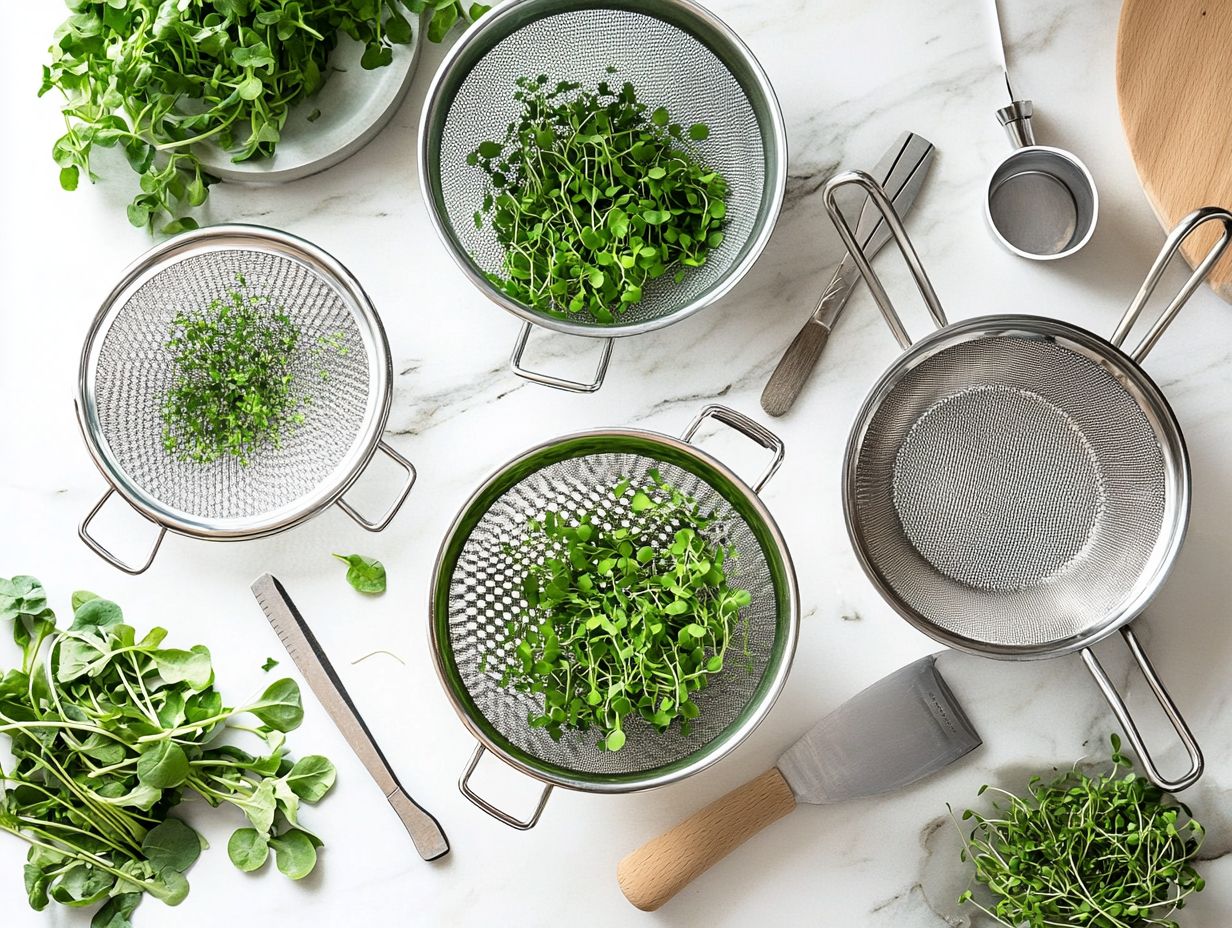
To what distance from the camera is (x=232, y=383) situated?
47.6 inches

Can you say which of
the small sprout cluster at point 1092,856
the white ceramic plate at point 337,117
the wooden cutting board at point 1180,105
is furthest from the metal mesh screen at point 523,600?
the wooden cutting board at point 1180,105

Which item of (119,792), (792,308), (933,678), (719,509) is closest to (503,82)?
(792,308)

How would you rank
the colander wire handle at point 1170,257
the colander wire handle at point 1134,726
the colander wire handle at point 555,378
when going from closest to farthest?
the colander wire handle at point 1170,257 < the colander wire handle at point 1134,726 < the colander wire handle at point 555,378

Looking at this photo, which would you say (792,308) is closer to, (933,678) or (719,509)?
(719,509)

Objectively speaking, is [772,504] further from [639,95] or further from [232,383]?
[232,383]

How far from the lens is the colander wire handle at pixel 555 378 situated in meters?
1.18

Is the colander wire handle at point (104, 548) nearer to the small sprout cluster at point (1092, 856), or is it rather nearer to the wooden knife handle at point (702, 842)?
the wooden knife handle at point (702, 842)

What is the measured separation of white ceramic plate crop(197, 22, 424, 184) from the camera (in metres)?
1.20

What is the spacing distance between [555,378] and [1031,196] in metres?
0.67

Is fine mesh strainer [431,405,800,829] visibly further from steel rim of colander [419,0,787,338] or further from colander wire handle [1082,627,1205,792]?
colander wire handle [1082,627,1205,792]

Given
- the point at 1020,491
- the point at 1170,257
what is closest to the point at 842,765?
the point at 1020,491

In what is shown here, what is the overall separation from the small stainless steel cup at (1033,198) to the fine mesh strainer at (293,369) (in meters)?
0.82

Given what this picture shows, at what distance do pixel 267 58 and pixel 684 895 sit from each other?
1.16 metres

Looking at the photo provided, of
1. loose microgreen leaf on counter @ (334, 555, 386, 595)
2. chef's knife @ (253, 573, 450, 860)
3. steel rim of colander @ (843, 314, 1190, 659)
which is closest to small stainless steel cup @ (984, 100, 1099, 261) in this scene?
steel rim of colander @ (843, 314, 1190, 659)
